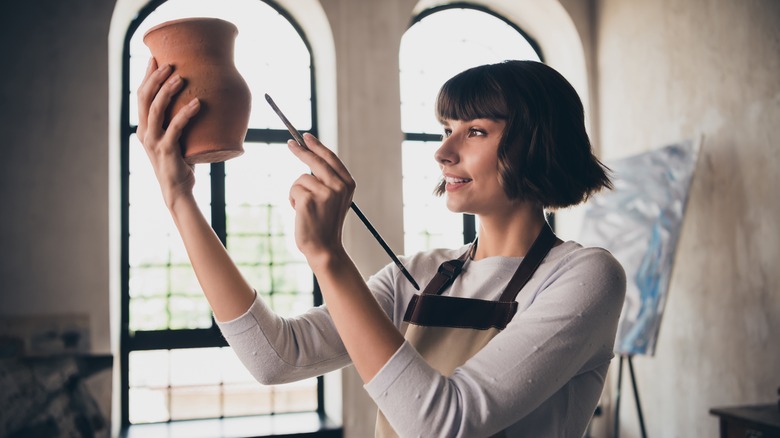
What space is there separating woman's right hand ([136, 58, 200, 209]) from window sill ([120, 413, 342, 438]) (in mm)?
2877

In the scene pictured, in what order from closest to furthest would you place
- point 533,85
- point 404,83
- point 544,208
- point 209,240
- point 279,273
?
point 209,240 → point 533,85 → point 544,208 → point 279,273 → point 404,83

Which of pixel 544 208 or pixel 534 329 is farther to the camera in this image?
pixel 544 208

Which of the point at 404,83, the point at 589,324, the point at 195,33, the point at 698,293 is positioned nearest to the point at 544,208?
the point at 589,324

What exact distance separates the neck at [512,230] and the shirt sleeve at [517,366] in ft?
0.71

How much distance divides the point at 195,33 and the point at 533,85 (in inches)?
24.5

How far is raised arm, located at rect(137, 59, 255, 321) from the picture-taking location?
1016 mm

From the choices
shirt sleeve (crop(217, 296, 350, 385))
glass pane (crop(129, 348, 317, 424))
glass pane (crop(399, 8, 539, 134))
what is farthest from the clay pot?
glass pane (crop(399, 8, 539, 134))

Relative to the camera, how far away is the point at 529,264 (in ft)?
4.00

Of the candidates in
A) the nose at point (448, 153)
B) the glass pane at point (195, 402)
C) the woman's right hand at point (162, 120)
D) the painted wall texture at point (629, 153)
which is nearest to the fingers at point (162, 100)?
the woman's right hand at point (162, 120)

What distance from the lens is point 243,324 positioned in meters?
1.14

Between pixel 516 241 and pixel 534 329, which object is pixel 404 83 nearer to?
pixel 516 241

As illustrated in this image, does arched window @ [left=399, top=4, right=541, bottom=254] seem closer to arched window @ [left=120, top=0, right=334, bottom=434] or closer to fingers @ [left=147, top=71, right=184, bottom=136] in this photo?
arched window @ [left=120, top=0, right=334, bottom=434]

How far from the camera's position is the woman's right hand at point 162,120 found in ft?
3.32

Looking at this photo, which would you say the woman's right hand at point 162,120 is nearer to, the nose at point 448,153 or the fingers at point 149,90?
the fingers at point 149,90
